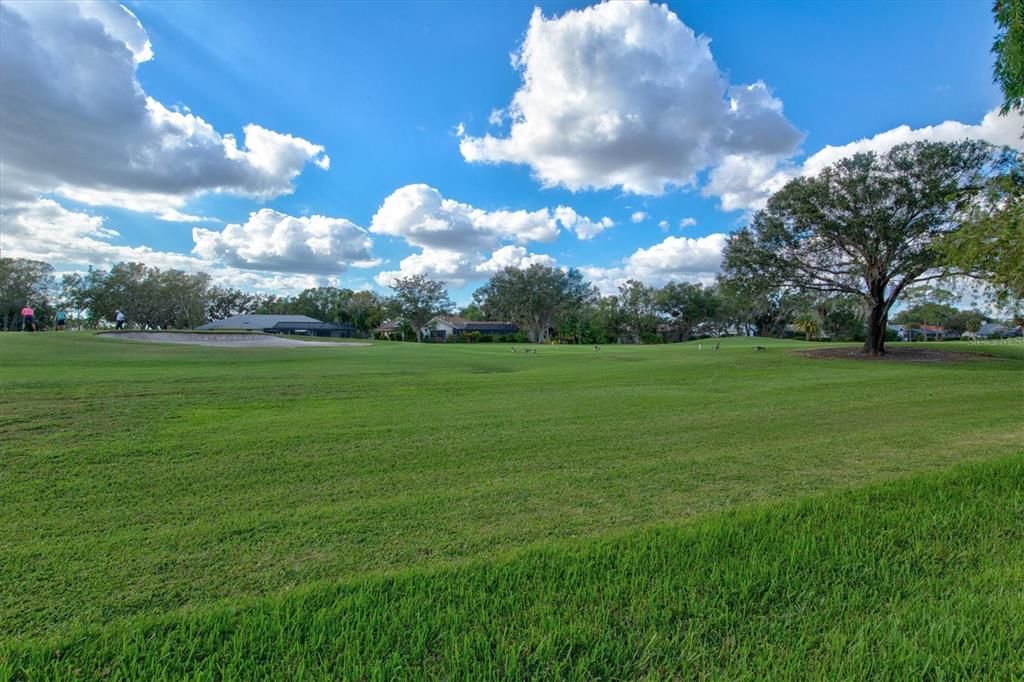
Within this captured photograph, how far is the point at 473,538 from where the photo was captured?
10.6 ft

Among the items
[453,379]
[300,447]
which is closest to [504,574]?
[300,447]

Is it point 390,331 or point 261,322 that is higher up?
point 261,322

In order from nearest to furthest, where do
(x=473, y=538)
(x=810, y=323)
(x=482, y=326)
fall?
1. (x=473, y=538)
2. (x=810, y=323)
3. (x=482, y=326)

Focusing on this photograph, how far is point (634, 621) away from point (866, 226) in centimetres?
2200

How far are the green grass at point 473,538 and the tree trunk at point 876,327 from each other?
16.3 metres

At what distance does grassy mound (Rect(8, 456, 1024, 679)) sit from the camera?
6.83 ft

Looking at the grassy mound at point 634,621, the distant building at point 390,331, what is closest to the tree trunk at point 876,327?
the grassy mound at point 634,621

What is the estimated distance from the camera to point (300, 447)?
541 centimetres

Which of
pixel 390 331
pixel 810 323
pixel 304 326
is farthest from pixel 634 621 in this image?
pixel 390 331

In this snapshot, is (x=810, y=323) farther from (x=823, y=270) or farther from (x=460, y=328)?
(x=460, y=328)

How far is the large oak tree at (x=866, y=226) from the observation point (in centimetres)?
1794

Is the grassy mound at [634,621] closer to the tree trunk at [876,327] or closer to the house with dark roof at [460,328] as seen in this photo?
the tree trunk at [876,327]

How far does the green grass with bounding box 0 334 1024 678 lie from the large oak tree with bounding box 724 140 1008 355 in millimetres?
14478

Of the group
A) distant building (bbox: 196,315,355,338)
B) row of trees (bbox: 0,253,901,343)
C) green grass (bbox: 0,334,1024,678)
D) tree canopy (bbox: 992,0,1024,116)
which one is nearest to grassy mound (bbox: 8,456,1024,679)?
green grass (bbox: 0,334,1024,678)
